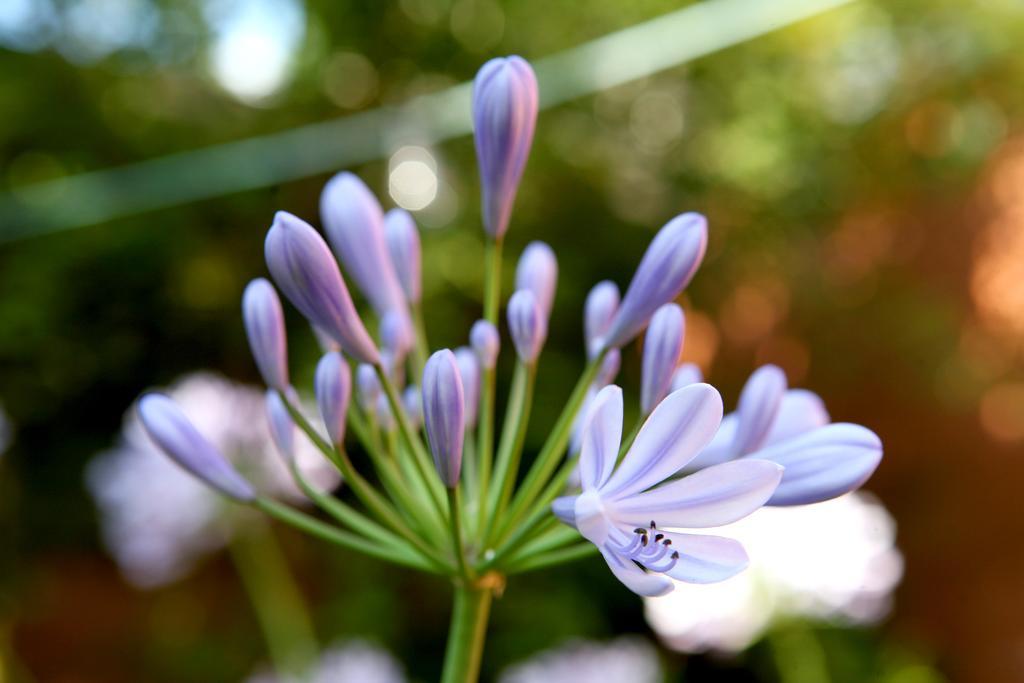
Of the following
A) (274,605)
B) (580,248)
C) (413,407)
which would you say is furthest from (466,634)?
(580,248)

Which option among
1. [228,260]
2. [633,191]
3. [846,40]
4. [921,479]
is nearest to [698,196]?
[633,191]

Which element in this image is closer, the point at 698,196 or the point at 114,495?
the point at 114,495

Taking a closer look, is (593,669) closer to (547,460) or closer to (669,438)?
(547,460)

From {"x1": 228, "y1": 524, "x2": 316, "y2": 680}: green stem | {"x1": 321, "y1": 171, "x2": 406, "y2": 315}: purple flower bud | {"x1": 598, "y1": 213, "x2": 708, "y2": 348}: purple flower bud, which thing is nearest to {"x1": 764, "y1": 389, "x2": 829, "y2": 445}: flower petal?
{"x1": 598, "y1": 213, "x2": 708, "y2": 348}: purple flower bud

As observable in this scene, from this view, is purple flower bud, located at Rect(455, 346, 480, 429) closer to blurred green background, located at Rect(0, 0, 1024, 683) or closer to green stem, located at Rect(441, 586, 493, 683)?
green stem, located at Rect(441, 586, 493, 683)

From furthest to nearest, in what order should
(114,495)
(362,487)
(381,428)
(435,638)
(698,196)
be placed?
1. (698,196)
2. (435,638)
3. (114,495)
4. (381,428)
5. (362,487)

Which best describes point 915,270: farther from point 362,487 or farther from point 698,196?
point 362,487

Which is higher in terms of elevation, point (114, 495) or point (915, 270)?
point (915, 270)
